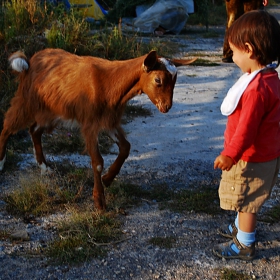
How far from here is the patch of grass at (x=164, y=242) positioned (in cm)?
374

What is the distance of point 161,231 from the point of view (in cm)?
395

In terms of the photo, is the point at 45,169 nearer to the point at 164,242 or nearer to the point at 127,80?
the point at 127,80

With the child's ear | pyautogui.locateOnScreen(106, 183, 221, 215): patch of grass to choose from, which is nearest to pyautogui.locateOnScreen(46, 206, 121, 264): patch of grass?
pyautogui.locateOnScreen(106, 183, 221, 215): patch of grass

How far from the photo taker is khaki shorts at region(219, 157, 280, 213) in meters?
3.34

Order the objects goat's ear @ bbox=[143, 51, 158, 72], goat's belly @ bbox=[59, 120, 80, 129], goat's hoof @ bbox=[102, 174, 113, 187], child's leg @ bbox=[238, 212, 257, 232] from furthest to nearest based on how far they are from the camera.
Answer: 1. goat's hoof @ bbox=[102, 174, 113, 187]
2. goat's belly @ bbox=[59, 120, 80, 129]
3. goat's ear @ bbox=[143, 51, 158, 72]
4. child's leg @ bbox=[238, 212, 257, 232]

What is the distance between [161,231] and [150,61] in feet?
4.77

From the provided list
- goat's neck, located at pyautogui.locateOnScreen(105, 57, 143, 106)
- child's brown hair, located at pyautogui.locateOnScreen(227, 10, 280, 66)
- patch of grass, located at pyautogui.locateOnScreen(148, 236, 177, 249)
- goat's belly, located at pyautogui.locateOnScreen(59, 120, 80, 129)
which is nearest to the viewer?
child's brown hair, located at pyautogui.locateOnScreen(227, 10, 280, 66)

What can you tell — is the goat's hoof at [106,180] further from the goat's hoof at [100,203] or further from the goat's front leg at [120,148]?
the goat's hoof at [100,203]

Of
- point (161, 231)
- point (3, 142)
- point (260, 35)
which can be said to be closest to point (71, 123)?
point (3, 142)

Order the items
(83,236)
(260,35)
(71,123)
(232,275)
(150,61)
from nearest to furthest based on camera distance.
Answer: (260,35) < (232,275) < (83,236) < (150,61) < (71,123)

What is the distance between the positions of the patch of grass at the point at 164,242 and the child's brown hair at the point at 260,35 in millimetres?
1606

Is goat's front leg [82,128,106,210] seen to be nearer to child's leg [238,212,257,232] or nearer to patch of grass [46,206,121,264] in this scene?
patch of grass [46,206,121,264]

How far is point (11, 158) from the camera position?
17.2ft

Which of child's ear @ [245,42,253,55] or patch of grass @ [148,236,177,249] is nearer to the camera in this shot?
child's ear @ [245,42,253,55]
